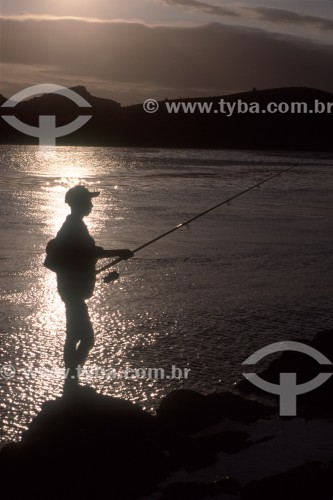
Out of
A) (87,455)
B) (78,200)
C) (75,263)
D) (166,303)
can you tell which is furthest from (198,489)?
(166,303)

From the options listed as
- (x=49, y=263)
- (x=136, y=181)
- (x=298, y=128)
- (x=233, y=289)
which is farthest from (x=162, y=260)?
(x=298, y=128)

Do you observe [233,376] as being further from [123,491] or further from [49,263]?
[123,491]

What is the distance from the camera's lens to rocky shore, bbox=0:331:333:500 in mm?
5332

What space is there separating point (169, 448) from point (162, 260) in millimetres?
7576

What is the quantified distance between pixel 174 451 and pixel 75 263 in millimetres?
1868

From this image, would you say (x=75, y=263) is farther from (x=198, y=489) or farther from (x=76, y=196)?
(x=198, y=489)

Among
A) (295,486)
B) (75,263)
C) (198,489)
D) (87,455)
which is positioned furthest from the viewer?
(75,263)

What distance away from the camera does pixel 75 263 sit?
7.10 metres

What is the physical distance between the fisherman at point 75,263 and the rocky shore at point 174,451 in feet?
1.73

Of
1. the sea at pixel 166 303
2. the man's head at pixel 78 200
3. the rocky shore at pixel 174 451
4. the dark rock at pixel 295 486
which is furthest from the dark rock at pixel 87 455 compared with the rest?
the man's head at pixel 78 200

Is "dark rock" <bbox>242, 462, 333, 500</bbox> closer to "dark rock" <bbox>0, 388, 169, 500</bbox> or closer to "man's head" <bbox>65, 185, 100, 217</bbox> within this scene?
"dark rock" <bbox>0, 388, 169, 500</bbox>

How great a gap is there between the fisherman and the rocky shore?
1.73ft

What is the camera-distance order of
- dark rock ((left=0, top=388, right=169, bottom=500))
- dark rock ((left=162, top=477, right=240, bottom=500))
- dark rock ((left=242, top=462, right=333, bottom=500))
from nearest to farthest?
dark rock ((left=242, top=462, right=333, bottom=500)), dark rock ((left=162, top=477, right=240, bottom=500)), dark rock ((left=0, top=388, right=169, bottom=500))

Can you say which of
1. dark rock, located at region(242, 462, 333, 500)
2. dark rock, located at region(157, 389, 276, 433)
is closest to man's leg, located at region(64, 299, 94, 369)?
dark rock, located at region(157, 389, 276, 433)
